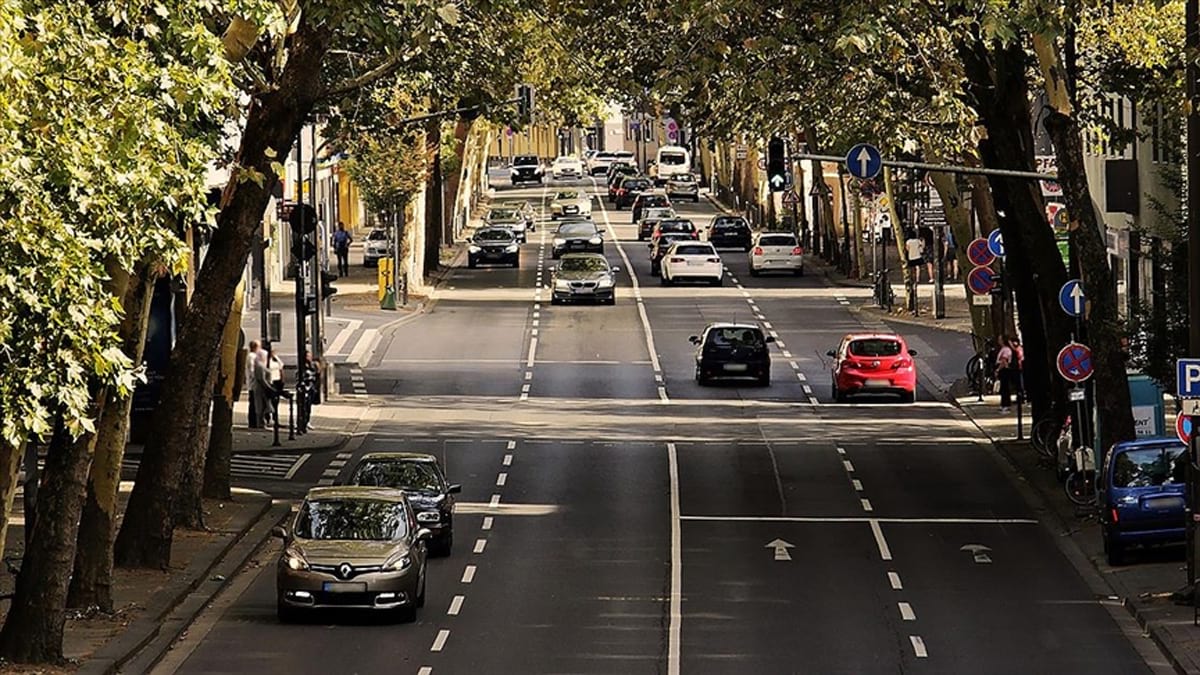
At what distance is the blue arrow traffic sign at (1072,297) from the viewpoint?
34.0m

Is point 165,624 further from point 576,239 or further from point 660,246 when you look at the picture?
point 576,239

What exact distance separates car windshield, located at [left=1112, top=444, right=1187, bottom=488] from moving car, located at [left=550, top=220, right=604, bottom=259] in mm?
56795

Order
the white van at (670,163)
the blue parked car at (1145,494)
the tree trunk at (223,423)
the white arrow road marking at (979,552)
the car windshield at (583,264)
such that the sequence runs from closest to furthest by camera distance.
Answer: the blue parked car at (1145,494)
the white arrow road marking at (979,552)
the tree trunk at (223,423)
the car windshield at (583,264)
the white van at (670,163)

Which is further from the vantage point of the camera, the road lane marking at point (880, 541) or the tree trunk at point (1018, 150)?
the tree trunk at point (1018, 150)

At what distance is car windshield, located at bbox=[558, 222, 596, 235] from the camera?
8969 centimetres

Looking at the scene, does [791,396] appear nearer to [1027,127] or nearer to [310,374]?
[310,374]

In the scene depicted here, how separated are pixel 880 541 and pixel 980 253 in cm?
1579

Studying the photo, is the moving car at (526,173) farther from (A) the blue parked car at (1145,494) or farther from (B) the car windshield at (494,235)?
(A) the blue parked car at (1145,494)

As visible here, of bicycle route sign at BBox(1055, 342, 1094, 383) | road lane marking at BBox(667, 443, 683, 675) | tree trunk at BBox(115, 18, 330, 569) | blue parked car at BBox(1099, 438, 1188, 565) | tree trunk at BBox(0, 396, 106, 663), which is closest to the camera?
tree trunk at BBox(0, 396, 106, 663)

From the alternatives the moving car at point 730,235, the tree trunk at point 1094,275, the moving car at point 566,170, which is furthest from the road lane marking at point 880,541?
the moving car at point 566,170

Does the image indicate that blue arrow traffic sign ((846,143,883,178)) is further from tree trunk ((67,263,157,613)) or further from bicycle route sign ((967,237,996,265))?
tree trunk ((67,263,157,613))

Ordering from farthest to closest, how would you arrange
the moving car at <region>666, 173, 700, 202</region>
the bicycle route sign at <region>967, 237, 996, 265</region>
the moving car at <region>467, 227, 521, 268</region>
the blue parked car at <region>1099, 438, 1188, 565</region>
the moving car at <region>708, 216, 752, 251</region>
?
the moving car at <region>666, 173, 700, 202</region> → the moving car at <region>708, 216, 752, 251</region> → the moving car at <region>467, 227, 521, 268</region> → the bicycle route sign at <region>967, 237, 996, 265</region> → the blue parked car at <region>1099, 438, 1188, 565</region>

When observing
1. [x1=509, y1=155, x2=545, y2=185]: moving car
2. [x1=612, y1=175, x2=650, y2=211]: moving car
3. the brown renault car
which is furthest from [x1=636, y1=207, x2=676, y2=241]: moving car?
the brown renault car

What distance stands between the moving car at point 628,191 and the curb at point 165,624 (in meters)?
93.8
